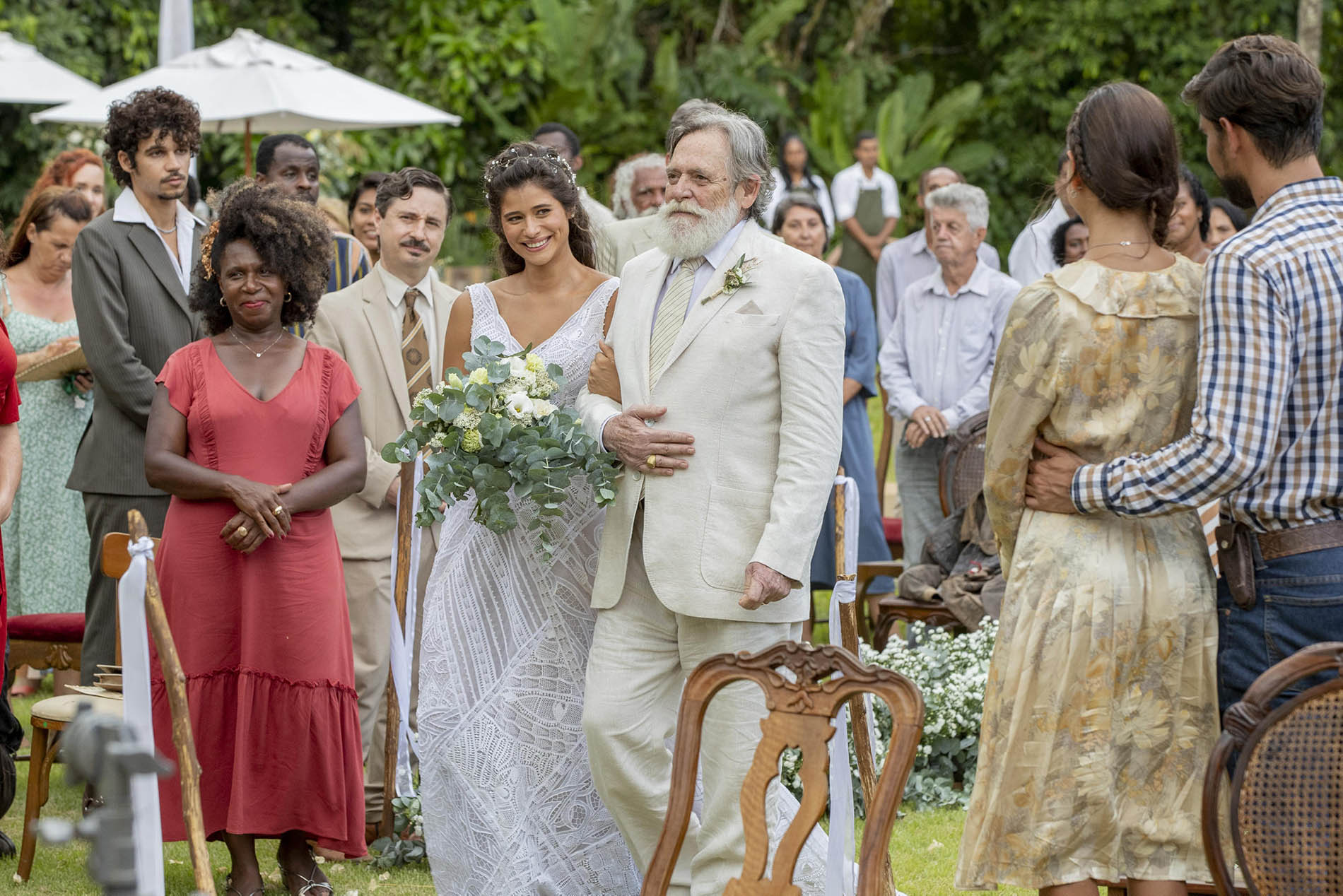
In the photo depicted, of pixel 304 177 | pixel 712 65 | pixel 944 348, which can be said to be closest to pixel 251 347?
pixel 304 177

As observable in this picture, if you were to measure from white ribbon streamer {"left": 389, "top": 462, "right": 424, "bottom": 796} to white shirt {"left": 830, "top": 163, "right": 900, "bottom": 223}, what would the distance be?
11.3m

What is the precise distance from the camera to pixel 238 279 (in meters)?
4.96

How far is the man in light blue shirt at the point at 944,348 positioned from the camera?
27.3ft

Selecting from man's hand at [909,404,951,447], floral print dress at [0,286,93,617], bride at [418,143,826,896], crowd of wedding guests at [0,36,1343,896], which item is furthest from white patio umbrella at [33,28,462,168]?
bride at [418,143,826,896]

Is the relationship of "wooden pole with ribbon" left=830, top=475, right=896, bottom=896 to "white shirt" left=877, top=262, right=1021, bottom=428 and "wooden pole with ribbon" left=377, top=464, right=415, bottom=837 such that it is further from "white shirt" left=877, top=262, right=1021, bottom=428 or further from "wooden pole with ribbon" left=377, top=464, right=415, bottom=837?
"white shirt" left=877, top=262, right=1021, bottom=428

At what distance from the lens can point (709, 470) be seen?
4223mm

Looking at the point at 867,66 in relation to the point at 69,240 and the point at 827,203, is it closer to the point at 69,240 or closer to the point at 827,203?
the point at 827,203

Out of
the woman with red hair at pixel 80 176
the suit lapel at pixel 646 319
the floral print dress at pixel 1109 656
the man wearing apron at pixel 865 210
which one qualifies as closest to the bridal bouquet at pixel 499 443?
the suit lapel at pixel 646 319

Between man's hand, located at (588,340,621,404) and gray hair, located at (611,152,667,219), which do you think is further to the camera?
gray hair, located at (611,152,667,219)

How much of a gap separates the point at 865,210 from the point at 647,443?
1249cm

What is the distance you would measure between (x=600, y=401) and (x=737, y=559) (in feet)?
2.21

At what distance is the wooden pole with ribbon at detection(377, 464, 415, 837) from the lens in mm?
5664

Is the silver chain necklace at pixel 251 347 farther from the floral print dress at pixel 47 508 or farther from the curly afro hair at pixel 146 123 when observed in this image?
the floral print dress at pixel 47 508

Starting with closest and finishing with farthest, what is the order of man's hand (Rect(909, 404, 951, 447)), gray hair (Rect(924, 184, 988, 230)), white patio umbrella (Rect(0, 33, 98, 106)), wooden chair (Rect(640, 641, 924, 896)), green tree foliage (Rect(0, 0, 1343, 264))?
wooden chair (Rect(640, 641, 924, 896))
man's hand (Rect(909, 404, 951, 447))
gray hair (Rect(924, 184, 988, 230))
white patio umbrella (Rect(0, 33, 98, 106))
green tree foliage (Rect(0, 0, 1343, 264))
